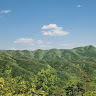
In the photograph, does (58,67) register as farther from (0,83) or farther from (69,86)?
(0,83)

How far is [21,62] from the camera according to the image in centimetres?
11412

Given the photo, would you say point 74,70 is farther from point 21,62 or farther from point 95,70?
point 21,62

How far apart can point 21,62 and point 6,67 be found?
79.3ft

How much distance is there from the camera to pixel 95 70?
138625mm

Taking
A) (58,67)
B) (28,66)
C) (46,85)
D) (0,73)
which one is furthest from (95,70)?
(46,85)

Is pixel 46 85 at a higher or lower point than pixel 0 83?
lower

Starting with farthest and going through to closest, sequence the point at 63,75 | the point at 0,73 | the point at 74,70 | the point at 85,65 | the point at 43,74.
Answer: the point at 85,65 < the point at 74,70 < the point at 63,75 < the point at 0,73 < the point at 43,74

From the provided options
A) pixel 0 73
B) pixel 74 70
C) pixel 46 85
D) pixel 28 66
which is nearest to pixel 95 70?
pixel 74 70

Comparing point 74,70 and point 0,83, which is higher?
point 0,83

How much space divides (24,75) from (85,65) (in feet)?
277

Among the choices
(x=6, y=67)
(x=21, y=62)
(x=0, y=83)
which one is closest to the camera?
(x=0, y=83)

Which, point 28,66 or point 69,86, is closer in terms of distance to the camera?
point 69,86

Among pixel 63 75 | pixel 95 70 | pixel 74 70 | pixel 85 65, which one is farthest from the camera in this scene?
pixel 85 65

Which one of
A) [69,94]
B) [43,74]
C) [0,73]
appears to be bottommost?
[69,94]
